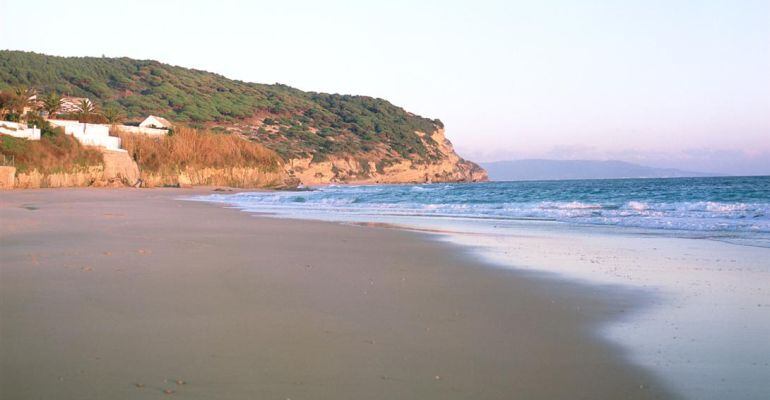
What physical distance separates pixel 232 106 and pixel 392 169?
935 inches

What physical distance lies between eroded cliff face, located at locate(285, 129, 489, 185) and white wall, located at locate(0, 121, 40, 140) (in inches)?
1411

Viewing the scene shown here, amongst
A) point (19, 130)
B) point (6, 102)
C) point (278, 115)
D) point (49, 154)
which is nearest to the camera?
point (49, 154)

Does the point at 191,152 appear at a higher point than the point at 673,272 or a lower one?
higher

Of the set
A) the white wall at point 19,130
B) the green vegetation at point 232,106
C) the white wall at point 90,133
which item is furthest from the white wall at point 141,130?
the green vegetation at point 232,106

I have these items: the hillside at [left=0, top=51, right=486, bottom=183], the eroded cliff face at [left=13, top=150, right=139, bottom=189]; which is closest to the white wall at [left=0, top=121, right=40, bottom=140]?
the eroded cliff face at [left=13, top=150, right=139, bottom=189]

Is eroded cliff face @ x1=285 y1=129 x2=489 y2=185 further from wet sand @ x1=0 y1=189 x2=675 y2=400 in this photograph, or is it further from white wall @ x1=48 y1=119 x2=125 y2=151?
wet sand @ x1=0 y1=189 x2=675 y2=400

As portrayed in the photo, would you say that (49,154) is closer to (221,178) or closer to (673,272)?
(221,178)

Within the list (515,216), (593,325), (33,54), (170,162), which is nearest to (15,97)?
(170,162)

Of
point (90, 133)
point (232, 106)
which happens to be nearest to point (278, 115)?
point (232, 106)

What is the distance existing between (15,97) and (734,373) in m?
44.7

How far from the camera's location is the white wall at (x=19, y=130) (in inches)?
1406

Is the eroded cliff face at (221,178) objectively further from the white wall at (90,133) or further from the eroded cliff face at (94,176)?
the white wall at (90,133)

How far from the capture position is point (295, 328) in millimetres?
4895

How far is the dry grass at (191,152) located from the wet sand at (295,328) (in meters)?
36.9
